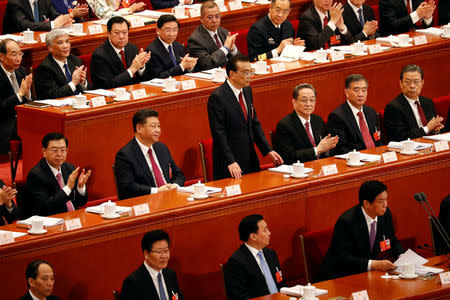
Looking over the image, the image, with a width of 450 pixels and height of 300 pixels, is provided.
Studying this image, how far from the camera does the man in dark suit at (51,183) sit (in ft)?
18.5

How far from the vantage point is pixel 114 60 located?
7.32 metres

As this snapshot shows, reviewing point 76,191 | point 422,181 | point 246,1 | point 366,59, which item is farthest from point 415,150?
point 246,1

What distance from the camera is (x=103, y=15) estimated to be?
8375mm

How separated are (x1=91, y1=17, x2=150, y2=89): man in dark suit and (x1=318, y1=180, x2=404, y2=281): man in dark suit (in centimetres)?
261

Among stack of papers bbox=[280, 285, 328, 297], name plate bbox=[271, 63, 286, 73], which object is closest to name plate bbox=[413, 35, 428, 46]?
name plate bbox=[271, 63, 286, 73]

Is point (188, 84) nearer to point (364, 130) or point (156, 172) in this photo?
point (156, 172)

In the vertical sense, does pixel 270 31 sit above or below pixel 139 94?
above

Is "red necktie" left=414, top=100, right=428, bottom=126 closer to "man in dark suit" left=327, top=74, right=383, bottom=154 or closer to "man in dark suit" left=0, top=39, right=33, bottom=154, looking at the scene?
"man in dark suit" left=327, top=74, right=383, bottom=154

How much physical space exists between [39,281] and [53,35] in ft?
9.42

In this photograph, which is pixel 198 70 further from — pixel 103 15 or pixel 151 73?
pixel 103 15

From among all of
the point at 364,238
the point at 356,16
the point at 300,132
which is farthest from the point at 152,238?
the point at 356,16

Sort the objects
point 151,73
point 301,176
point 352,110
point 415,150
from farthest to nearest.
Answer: point 151,73 → point 352,110 → point 415,150 → point 301,176

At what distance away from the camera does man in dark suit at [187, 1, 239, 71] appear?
7.66 meters

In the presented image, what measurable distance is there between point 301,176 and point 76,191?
4.75 feet
